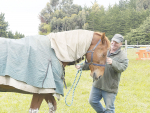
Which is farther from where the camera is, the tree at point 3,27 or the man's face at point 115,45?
the tree at point 3,27

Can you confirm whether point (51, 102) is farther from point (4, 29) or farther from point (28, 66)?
point (4, 29)

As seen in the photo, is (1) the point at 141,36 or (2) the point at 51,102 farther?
(1) the point at 141,36

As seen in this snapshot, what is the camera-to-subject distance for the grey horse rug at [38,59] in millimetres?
2086

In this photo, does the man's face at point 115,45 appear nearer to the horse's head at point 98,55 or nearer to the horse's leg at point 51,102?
the horse's head at point 98,55

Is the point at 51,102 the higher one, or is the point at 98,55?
the point at 98,55

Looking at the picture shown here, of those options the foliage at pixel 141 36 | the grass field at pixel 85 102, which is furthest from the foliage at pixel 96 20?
the grass field at pixel 85 102

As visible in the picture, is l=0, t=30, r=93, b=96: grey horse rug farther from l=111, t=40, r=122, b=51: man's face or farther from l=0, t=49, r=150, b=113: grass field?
l=0, t=49, r=150, b=113: grass field

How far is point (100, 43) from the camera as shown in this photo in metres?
2.49

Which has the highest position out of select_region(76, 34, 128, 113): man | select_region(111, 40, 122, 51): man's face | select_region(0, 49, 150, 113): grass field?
select_region(111, 40, 122, 51): man's face

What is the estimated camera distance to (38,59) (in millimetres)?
2182

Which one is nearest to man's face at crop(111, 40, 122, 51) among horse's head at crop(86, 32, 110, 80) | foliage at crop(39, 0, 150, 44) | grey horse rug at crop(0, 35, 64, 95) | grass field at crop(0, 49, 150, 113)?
horse's head at crop(86, 32, 110, 80)

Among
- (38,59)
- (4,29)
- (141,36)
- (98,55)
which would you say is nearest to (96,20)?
(141,36)

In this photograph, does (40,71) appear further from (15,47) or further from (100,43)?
(100,43)

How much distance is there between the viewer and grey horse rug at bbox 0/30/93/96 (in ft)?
6.84
